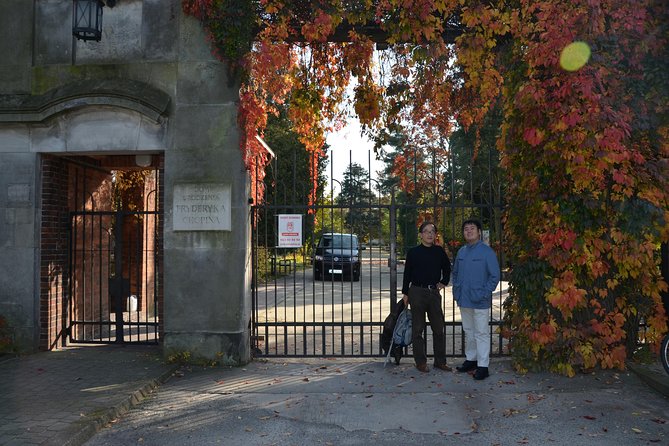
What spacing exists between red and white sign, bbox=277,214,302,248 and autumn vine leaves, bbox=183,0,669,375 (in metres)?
0.92

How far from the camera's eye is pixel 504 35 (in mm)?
7227

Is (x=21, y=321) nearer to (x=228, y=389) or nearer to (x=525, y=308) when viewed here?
(x=228, y=389)

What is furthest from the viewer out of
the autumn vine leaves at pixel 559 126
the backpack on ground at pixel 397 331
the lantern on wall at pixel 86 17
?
the backpack on ground at pixel 397 331

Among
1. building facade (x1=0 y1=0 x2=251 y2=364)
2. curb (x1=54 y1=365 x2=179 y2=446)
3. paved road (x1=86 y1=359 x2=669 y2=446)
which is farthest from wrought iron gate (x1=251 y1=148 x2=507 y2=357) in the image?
curb (x1=54 y1=365 x2=179 y2=446)

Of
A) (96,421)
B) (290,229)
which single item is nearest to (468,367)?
(290,229)

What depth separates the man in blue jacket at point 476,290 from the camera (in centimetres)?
647

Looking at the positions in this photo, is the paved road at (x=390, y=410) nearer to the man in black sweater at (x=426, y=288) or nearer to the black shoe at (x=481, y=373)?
the black shoe at (x=481, y=373)

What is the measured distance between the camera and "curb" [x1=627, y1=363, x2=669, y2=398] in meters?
5.78

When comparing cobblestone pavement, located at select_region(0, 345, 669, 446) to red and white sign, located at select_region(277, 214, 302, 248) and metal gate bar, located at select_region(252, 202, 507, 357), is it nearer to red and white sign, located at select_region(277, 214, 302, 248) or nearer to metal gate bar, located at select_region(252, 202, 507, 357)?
metal gate bar, located at select_region(252, 202, 507, 357)

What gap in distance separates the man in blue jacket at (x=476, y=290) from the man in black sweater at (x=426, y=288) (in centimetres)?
21

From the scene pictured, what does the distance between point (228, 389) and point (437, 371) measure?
2558 millimetres

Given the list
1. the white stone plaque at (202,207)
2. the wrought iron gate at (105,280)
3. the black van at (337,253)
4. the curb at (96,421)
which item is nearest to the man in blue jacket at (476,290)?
the black van at (337,253)

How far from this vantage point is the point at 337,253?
15.4 metres

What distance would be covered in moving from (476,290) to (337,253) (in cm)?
908
